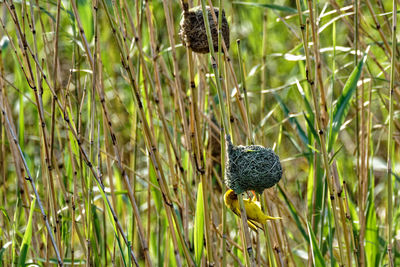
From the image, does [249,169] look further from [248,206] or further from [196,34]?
[196,34]

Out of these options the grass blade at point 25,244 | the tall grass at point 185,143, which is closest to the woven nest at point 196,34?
the tall grass at point 185,143

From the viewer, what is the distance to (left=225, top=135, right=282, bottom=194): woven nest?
3.04ft

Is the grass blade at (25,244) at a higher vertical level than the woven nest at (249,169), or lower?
lower

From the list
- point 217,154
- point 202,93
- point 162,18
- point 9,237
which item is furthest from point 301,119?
point 9,237

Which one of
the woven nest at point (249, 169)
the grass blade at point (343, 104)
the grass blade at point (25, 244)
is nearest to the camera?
the woven nest at point (249, 169)

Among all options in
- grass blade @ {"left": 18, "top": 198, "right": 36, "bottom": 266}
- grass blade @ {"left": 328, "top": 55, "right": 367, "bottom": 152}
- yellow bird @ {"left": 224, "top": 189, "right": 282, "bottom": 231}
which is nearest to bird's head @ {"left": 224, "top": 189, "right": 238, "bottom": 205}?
yellow bird @ {"left": 224, "top": 189, "right": 282, "bottom": 231}

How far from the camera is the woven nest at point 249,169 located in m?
0.93

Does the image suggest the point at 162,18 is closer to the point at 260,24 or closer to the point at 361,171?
the point at 260,24

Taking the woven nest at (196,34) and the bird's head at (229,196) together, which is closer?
the bird's head at (229,196)

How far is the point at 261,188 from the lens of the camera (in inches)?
38.4

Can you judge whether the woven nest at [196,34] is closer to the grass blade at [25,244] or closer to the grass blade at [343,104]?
the grass blade at [343,104]

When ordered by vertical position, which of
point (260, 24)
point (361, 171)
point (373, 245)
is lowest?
point (373, 245)

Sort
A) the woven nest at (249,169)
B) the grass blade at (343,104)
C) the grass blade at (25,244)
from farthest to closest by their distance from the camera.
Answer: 1. the grass blade at (25,244)
2. the grass blade at (343,104)
3. the woven nest at (249,169)

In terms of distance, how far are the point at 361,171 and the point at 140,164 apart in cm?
171
